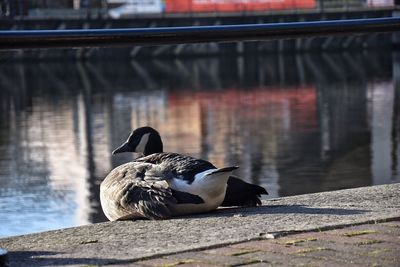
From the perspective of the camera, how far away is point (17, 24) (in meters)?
55.0

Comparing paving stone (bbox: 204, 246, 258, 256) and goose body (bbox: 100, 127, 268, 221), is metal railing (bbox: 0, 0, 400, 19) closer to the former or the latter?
goose body (bbox: 100, 127, 268, 221)

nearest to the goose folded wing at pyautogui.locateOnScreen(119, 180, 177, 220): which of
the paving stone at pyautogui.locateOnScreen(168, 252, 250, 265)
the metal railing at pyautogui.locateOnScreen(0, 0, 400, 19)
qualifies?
the paving stone at pyautogui.locateOnScreen(168, 252, 250, 265)

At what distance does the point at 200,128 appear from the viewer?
21.1 m

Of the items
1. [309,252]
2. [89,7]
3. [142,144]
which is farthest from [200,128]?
[89,7]

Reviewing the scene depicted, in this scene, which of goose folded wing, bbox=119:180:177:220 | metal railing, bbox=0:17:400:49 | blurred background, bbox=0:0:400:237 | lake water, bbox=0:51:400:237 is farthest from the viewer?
blurred background, bbox=0:0:400:237

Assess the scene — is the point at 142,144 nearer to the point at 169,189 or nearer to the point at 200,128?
the point at 169,189

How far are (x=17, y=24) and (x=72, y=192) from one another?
1660 inches

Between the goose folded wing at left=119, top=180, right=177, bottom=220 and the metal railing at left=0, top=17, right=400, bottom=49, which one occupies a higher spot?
the metal railing at left=0, top=17, right=400, bottom=49

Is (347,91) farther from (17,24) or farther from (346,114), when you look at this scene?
(17,24)

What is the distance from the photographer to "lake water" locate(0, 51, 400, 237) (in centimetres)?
1401

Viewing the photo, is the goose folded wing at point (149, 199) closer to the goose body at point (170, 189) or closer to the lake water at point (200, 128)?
the goose body at point (170, 189)

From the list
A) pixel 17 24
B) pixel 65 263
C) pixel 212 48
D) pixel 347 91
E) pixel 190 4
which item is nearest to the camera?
pixel 65 263

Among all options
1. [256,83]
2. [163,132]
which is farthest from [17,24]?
[163,132]

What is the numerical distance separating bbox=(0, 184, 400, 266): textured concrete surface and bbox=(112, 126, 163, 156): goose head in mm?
2253
